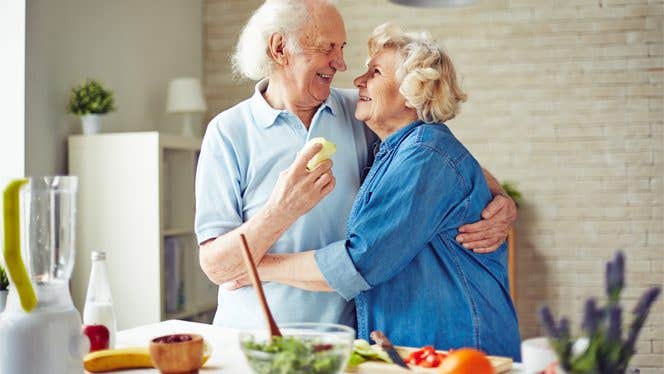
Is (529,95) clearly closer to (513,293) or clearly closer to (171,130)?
(513,293)

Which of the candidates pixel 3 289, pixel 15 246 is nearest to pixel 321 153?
pixel 15 246

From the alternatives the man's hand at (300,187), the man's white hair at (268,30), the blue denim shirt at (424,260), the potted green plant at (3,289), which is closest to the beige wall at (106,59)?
the potted green plant at (3,289)

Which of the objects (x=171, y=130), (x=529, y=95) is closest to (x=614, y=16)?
(x=529, y=95)

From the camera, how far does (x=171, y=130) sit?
16.0 ft

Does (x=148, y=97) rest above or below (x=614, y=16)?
below

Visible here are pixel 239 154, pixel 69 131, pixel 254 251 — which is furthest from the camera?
pixel 69 131

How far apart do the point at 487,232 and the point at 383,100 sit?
1.55ft

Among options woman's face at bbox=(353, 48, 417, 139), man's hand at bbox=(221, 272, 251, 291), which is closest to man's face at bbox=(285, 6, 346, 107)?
woman's face at bbox=(353, 48, 417, 139)

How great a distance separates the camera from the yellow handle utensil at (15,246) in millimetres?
1458

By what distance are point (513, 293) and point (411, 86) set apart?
111 inches

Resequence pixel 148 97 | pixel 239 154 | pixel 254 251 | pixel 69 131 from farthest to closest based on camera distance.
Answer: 1. pixel 148 97
2. pixel 69 131
3. pixel 239 154
4. pixel 254 251

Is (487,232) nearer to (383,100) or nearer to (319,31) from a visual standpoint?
(383,100)

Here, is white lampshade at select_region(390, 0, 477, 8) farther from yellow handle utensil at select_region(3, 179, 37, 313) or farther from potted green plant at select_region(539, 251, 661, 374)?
potted green plant at select_region(539, 251, 661, 374)

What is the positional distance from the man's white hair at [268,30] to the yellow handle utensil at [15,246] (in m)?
1.03
